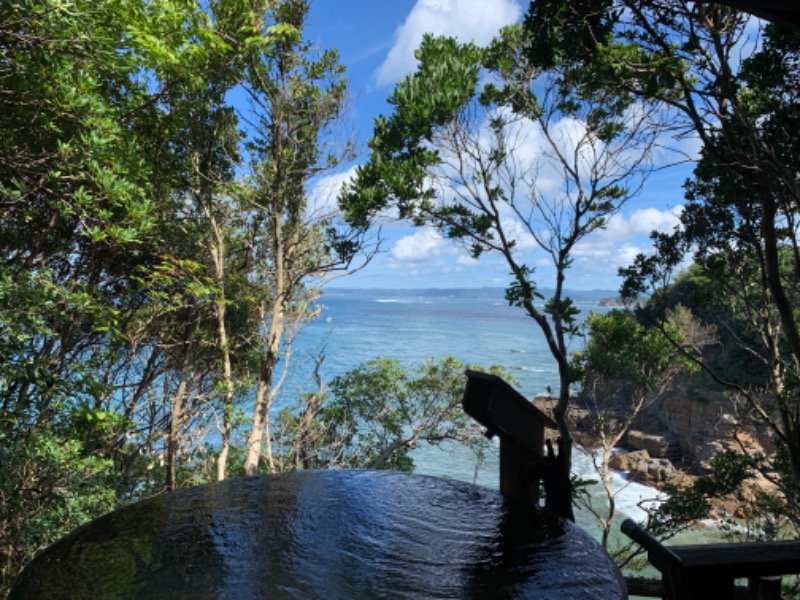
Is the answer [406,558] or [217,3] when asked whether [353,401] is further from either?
[406,558]

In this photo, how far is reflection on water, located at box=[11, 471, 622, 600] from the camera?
131 cm

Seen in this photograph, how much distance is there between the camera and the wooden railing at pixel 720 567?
1220 millimetres

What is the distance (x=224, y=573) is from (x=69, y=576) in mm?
393

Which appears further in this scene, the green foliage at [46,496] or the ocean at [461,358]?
the ocean at [461,358]

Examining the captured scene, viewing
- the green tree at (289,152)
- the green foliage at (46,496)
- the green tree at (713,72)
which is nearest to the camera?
the green tree at (713,72)

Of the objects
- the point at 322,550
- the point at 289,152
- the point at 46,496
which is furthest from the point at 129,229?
the point at 289,152

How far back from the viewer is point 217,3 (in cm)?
528

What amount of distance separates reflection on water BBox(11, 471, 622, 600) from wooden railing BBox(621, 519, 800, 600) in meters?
0.15

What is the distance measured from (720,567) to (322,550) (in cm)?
110

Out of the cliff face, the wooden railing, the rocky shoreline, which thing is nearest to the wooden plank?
the wooden railing

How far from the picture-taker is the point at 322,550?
5.24 feet

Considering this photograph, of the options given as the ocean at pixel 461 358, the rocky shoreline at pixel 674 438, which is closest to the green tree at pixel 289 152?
the ocean at pixel 461 358

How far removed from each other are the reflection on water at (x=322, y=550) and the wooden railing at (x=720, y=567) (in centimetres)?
15

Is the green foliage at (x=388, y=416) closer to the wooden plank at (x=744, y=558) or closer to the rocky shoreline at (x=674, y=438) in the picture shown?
the wooden plank at (x=744, y=558)
